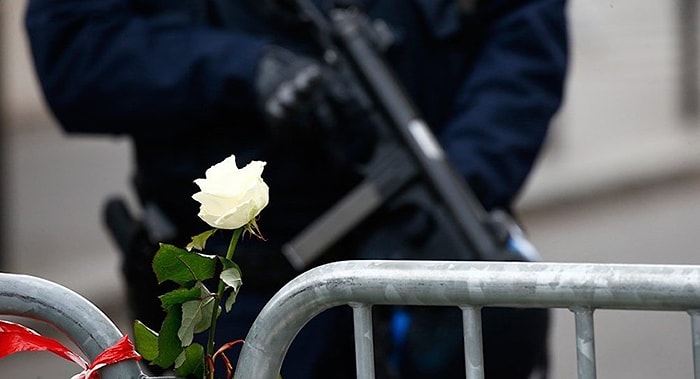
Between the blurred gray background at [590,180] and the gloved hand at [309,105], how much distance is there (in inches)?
79.3

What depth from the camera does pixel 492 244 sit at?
8.45 ft

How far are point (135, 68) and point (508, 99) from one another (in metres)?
0.71

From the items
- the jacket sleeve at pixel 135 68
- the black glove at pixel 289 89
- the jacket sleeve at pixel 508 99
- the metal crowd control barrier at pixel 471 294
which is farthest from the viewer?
the jacket sleeve at pixel 508 99

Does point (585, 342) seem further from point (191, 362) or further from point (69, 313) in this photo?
point (69, 313)

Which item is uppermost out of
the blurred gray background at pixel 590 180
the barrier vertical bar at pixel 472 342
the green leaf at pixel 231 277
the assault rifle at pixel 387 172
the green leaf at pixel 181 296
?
the blurred gray background at pixel 590 180

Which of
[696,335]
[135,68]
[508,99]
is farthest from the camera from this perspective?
[508,99]

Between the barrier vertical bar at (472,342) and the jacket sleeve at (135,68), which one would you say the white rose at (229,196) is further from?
the jacket sleeve at (135,68)

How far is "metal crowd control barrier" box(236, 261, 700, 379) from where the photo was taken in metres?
1.25

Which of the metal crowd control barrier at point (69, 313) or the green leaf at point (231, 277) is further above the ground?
the green leaf at point (231, 277)

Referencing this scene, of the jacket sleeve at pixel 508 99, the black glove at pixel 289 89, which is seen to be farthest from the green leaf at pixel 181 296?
the jacket sleeve at pixel 508 99

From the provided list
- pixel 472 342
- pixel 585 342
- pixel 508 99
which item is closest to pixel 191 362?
pixel 472 342

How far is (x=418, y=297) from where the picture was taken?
1.33 metres

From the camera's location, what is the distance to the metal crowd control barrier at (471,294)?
1251 millimetres

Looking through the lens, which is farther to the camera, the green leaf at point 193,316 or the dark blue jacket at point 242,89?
the dark blue jacket at point 242,89
